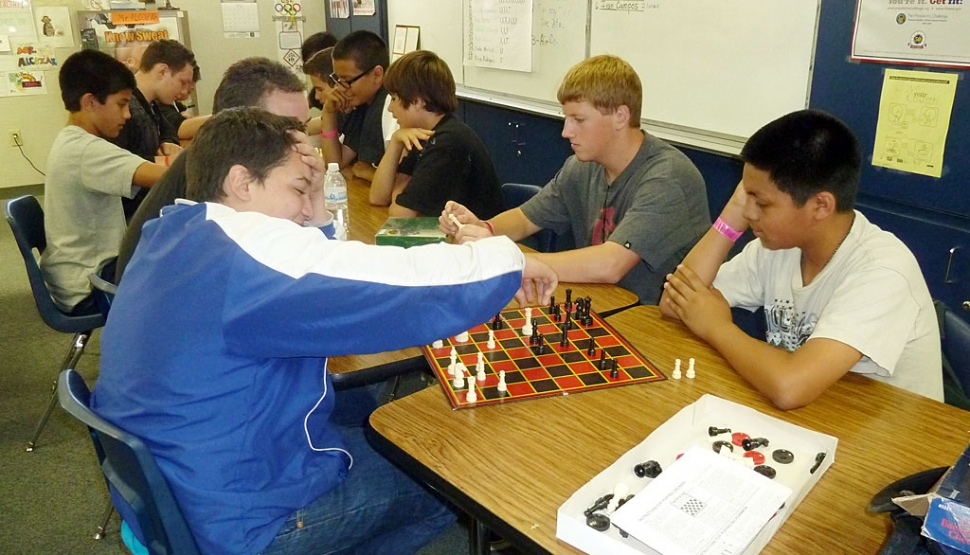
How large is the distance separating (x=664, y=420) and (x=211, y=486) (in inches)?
33.2

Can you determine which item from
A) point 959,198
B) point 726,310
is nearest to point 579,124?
point 726,310

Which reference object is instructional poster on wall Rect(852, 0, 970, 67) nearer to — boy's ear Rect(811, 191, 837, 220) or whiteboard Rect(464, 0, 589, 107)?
boy's ear Rect(811, 191, 837, 220)

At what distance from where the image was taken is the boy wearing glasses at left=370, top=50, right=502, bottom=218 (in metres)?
2.92

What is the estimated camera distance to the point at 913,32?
2512mm

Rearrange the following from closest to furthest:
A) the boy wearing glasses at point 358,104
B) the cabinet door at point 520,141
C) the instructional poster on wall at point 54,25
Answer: the boy wearing glasses at point 358,104 → the cabinet door at point 520,141 → the instructional poster on wall at point 54,25

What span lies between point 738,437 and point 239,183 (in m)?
1.03

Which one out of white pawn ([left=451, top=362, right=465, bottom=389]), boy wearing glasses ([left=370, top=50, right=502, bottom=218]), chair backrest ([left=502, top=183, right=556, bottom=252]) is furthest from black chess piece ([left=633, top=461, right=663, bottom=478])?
boy wearing glasses ([left=370, top=50, right=502, bottom=218])

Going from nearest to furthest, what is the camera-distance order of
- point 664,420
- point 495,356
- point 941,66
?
point 664,420
point 495,356
point 941,66

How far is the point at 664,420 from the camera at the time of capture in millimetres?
1438

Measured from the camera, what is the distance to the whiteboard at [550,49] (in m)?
4.07

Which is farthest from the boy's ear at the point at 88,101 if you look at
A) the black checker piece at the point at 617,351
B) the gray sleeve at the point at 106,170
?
the black checker piece at the point at 617,351

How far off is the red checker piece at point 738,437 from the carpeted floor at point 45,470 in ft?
4.35

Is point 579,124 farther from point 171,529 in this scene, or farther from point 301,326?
point 171,529

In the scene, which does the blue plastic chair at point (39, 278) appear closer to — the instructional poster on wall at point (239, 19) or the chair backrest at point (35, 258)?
the chair backrest at point (35, 258)
